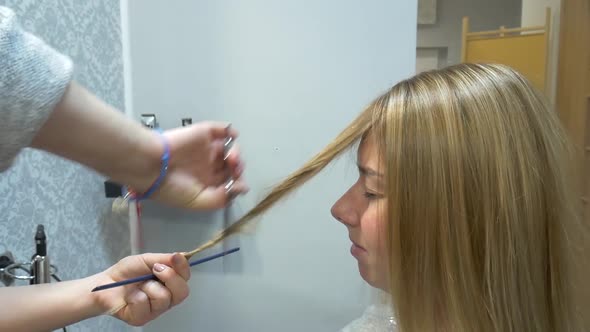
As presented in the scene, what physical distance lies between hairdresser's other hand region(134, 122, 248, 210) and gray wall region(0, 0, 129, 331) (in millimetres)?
380

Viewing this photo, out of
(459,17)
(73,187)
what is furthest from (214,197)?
(459,17)

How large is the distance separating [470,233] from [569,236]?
0.16 m

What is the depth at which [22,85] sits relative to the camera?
36cm

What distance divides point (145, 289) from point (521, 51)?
2.39 m

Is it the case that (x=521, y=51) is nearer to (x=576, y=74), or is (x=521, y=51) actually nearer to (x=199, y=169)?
(x=576, y=74)

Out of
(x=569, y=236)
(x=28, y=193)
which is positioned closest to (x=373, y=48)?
(x=569, y=236)

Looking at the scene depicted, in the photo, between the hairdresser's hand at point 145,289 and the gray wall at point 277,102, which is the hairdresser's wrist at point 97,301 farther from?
the gray wall at point 277,102

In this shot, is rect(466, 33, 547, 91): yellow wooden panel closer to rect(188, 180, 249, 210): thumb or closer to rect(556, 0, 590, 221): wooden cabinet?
rect(556, 0, 590, 221): wooden cabinet

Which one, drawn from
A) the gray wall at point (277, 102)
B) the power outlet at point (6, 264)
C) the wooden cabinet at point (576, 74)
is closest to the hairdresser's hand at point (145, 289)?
the power outlet at point (6, 264)

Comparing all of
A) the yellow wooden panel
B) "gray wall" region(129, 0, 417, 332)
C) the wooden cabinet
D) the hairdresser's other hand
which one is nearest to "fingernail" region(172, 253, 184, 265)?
the hairdresser's other hand

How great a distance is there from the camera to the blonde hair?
540mm

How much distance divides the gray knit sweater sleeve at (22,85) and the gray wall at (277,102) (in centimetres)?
79

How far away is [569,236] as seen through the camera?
1.93ft

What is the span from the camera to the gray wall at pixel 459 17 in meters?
3.42
